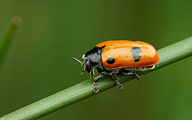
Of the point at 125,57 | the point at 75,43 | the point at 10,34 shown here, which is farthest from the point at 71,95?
the point at 75,43

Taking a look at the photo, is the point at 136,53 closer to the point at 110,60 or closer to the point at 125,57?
the point at 125,57

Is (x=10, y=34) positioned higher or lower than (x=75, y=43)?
lower

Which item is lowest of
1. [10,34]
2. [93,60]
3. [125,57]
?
[10,34]

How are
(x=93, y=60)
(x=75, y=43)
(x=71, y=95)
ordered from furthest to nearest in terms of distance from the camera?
(x=75, y=43) < (x=93, y=60) < (x=71, y=95)

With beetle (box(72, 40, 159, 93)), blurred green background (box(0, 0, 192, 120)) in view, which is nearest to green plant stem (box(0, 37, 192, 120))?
beetle (box(72, 40, 159, 93))

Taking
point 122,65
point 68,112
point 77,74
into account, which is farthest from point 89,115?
point 122,65

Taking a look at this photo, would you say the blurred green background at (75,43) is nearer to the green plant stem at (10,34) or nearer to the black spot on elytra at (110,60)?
the black spot on elytra at (110,60)

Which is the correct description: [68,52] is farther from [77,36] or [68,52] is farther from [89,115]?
[89,115]

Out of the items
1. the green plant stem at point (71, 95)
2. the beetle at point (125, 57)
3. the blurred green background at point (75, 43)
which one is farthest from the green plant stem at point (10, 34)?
the blurred green background at point (75, 43)
